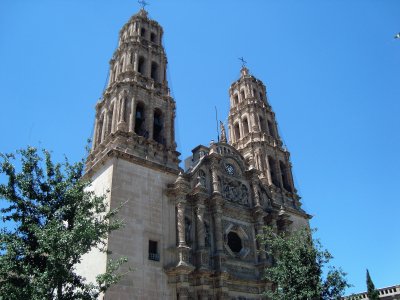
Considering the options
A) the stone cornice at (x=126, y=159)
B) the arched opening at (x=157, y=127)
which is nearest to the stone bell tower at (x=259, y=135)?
the arched opening at (x=157, y=127)

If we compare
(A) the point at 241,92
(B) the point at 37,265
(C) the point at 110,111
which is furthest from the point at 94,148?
(A) the point at 241,92

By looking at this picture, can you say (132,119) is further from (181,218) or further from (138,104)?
(181,218)

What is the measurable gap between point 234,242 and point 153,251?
7479 millimetres

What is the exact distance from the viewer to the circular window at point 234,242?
26.5 m

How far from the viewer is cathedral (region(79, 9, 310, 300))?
20750mm

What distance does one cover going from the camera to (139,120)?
27859mm

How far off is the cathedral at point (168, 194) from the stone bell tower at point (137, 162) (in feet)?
0.22

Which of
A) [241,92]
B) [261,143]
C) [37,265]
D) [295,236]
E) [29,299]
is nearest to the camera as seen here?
[29,299]

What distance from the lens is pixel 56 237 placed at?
12.9m

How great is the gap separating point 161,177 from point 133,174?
6.99ft

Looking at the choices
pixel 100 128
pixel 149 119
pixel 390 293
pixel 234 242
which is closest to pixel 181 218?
pixel 234 242

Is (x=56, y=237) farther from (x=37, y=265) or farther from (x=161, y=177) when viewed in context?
(x=161, y=177)

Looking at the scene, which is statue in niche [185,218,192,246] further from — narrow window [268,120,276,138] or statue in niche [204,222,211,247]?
narrow window [268,120,276,138]

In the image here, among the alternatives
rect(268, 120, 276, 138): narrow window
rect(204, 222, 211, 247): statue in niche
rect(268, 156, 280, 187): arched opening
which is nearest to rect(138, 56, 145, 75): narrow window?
rect(204, 222, 211, 247): statue in niche
